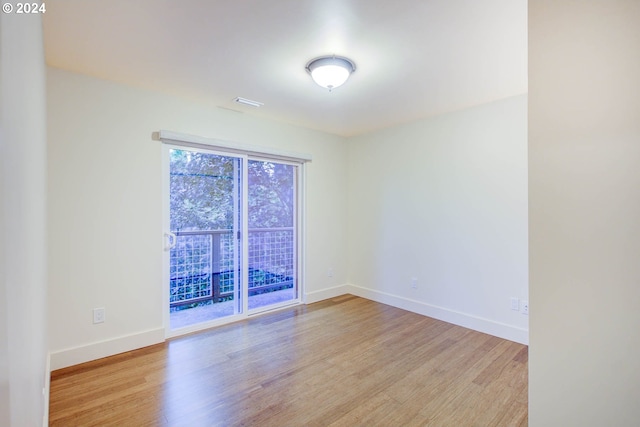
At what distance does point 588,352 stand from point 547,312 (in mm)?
163

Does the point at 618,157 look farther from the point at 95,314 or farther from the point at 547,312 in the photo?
the point at 95,314

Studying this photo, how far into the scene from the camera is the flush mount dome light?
2266 millimetres

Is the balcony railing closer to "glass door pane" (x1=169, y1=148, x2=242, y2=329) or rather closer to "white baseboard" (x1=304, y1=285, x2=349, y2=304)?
"glass door pane" (x1=169, y1=148, x2=242, y2=329)

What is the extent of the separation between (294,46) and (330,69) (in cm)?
32

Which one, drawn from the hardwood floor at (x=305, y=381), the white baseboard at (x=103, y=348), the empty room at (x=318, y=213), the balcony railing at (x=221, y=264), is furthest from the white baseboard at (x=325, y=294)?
the white baseboard at (x=103, y=348)

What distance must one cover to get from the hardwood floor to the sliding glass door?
389 mm

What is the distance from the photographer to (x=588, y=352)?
107 centimetres

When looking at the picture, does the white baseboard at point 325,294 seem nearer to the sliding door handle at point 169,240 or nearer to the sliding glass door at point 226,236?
the sliding glass door at point 226,236

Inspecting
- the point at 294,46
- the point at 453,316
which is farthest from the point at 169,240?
the point at 453,316

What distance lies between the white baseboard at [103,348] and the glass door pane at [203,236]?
0.77 ft

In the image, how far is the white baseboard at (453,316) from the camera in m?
3.06

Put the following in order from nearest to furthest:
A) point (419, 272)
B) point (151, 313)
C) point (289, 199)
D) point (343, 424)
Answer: point (343, 424), point (151, 313), point (419, 272), point (289, 199)

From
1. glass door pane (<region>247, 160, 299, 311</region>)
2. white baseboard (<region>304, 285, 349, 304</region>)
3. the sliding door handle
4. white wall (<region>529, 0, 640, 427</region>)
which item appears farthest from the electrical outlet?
white wall (<region>529, 0, 640, 427</region>)

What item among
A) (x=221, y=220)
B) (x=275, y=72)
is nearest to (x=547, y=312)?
(x=275, y=72)
